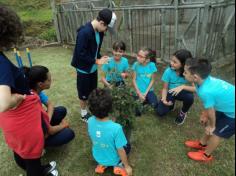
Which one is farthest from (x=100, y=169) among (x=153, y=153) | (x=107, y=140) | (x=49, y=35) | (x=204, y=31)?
(x=49, y=35)

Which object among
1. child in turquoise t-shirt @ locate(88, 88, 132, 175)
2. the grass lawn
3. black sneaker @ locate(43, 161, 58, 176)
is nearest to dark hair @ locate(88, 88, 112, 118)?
child in turquoise t-shirt @ locate(88, 88, 132, 175)

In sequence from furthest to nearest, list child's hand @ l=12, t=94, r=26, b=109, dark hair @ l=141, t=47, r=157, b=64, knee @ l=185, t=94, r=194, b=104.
→ dark hair @ l=141, t=47, r=157, b=64 < knee @ l=185, t=94, r=194, b=104 < child's hand @ l=12, t=94, r=26, b=109

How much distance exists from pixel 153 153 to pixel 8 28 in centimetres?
203

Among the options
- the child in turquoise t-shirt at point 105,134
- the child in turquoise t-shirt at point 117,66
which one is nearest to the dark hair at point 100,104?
the child in turquoise t-shirt at point 105,134

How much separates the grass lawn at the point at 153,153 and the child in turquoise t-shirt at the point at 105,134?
0.60 feet

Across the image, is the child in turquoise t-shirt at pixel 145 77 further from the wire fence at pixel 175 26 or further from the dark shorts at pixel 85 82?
the wire fence at pixel 175 26

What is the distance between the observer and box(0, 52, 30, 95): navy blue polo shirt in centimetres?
182

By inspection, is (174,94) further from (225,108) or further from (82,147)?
(82,147)

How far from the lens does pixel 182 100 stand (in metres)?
3.55

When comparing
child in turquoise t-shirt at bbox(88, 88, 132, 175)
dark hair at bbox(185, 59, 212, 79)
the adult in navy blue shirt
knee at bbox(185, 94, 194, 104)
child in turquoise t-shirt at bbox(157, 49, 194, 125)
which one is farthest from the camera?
knee at bbox(185, 94, 194, 104)

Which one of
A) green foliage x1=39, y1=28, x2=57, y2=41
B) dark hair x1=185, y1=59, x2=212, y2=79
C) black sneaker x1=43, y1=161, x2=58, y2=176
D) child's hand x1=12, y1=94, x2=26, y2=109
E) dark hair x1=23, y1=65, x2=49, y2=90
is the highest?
dark hair x1=185, y1=59, x2=212, y2=79

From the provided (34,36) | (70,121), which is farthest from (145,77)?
(34,36)

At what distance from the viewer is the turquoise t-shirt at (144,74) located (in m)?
3.77

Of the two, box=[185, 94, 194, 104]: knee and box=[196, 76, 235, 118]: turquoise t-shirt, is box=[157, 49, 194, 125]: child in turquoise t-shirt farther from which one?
box=[196, 76, 235, 118]: turquoise t-shirt
